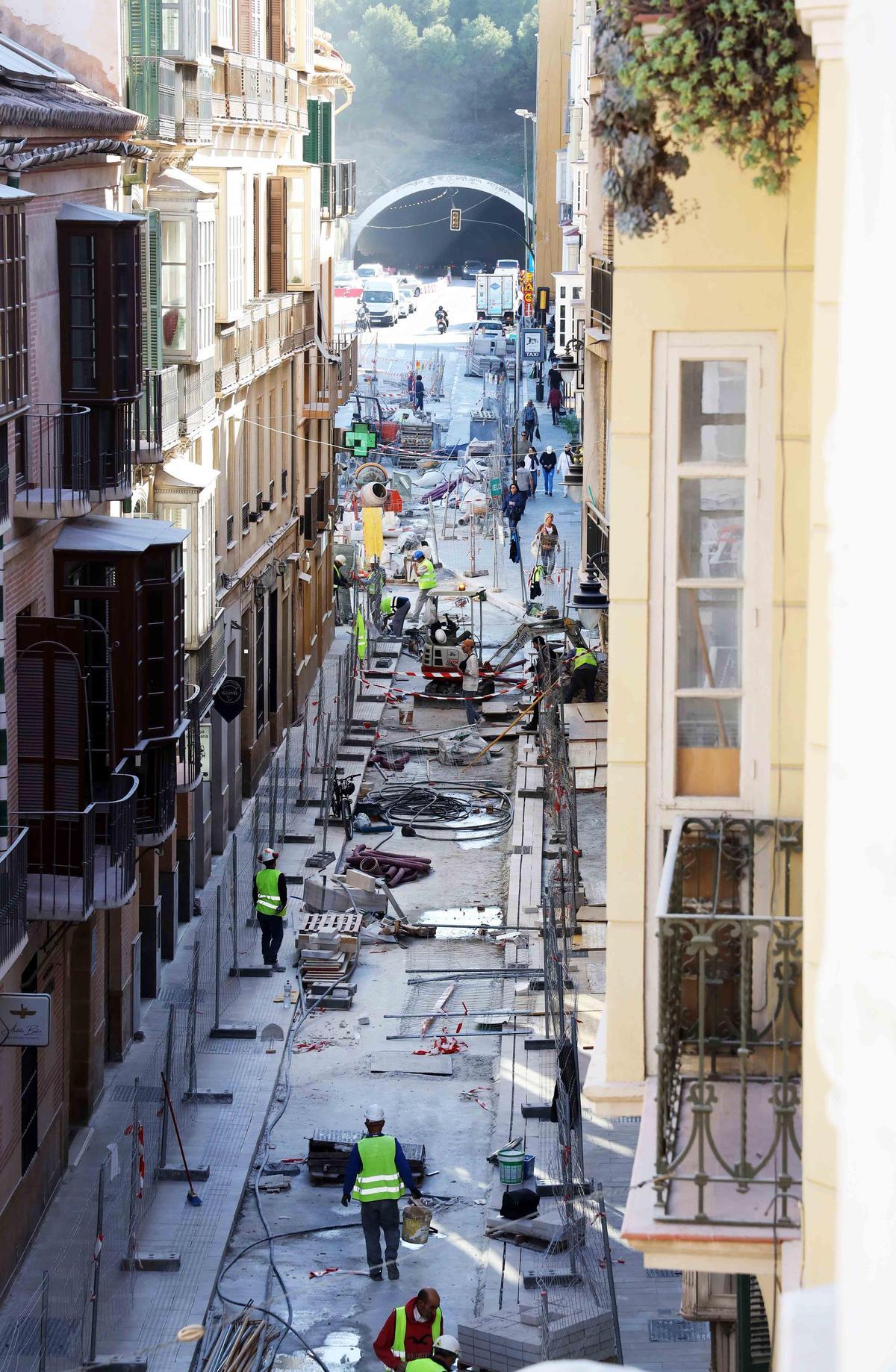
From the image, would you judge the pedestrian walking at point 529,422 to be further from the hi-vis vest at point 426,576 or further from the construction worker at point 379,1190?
the construction worker at point 379,1190

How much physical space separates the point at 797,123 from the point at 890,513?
4.07 meters

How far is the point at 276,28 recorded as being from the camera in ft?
109

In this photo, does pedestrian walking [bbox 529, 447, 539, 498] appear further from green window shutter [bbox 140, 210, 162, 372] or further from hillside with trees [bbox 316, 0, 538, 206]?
hillside with trees [bbox 316, 0, 538, 206]

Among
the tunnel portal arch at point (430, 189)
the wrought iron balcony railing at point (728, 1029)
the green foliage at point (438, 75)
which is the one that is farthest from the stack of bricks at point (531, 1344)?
the green foliage at point (438, 75)

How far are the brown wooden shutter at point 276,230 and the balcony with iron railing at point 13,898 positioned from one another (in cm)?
2036

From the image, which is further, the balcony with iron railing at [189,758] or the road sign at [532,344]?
the road sign at [532,344]

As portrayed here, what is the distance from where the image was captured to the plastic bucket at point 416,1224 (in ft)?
56.2

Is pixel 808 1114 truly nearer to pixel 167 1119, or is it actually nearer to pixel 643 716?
pixel 643 716

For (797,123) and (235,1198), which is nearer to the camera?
(797,123)

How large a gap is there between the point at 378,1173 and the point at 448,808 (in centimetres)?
1546

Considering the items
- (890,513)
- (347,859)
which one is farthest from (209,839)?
(890,513)

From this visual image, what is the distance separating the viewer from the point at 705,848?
8.95 m

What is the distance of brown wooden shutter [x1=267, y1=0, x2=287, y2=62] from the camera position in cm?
3303

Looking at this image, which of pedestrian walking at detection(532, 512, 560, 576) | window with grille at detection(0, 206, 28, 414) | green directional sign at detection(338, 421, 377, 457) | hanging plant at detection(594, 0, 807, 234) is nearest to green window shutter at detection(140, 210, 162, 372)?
window with grille at detection(0, 206, 28, 414)
